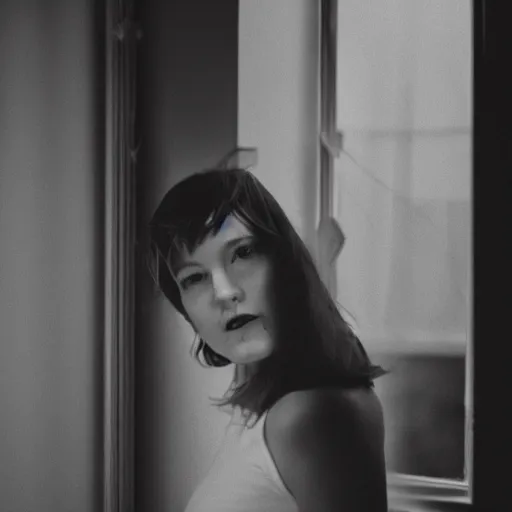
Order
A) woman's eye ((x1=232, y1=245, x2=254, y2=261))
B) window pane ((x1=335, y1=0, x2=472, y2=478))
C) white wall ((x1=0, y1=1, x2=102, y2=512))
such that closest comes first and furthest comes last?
window pane ((x1=335, y1=0, x2=472, y2=478)) → woman's eye ((x1=232, y1=245, x2=254, y2=261)) → white wall ((x1=0, y1=1, x2=102, y2=512))

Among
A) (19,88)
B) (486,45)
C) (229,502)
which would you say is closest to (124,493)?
(229,502)

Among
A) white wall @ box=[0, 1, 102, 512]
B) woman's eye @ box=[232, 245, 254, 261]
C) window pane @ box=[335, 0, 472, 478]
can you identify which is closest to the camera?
window pane @ box=[335, 0, 472, 478]

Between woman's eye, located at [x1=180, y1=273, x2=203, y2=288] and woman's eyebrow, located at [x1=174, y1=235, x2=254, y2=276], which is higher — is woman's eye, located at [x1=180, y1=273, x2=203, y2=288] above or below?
below

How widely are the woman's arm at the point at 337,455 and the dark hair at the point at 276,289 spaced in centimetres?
3

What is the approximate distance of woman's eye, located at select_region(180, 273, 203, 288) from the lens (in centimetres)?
Result: 135

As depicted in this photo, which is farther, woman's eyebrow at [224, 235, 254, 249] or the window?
woman's eyebrow at [224, 235, 254, 249]

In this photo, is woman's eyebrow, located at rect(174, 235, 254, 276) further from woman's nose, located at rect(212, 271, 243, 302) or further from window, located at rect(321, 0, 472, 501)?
window, located at rect(321, 0, 472, 501)

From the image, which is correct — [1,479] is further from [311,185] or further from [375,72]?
[375,72]

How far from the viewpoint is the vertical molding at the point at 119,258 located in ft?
4.66

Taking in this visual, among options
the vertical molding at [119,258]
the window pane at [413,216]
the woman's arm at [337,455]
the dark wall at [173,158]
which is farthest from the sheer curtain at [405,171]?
the vertical molding at [119,258]

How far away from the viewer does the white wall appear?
1.49 metres

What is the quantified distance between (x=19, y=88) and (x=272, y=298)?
0.64m

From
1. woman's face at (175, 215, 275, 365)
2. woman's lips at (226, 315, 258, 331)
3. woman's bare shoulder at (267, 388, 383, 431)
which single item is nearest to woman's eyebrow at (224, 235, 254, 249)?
woman's face at (175, 215, 275, 365)

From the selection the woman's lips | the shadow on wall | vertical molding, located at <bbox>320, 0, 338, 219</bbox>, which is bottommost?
the shadow on wall
